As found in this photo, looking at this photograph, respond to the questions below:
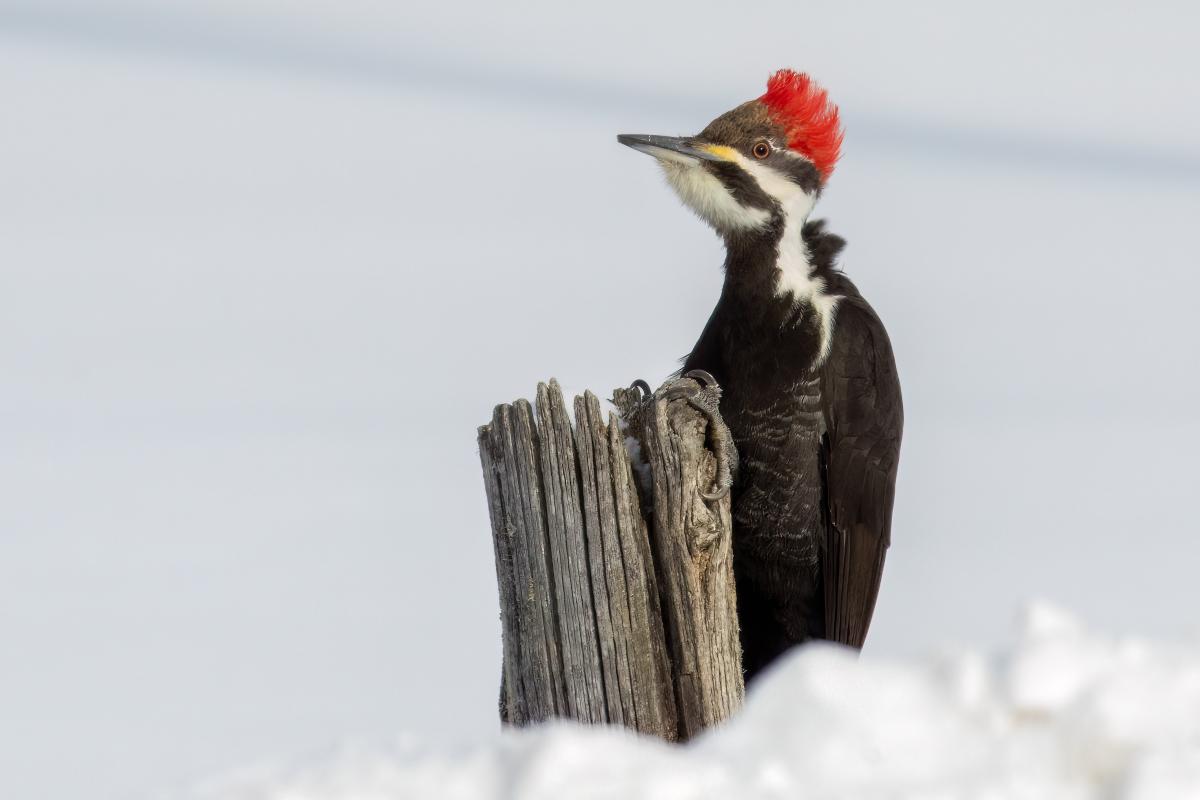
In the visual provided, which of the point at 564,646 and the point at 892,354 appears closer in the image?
the point at 564,646

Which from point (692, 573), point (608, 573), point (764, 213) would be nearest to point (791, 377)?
point (764, 213)

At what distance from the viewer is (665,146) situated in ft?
10.3

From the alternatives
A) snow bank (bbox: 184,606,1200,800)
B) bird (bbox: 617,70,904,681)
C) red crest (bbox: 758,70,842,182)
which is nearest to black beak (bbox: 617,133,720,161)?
bird (bbox: 617,70,904,681)

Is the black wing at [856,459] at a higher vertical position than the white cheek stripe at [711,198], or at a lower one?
lower

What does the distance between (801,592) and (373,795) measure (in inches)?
96.8

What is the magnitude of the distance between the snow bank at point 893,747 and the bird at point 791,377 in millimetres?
2139

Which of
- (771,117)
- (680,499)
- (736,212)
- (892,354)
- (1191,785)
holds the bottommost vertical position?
(1191,785)

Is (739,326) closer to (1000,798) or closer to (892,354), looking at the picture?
(892,354)

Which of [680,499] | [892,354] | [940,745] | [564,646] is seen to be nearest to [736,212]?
[892,354]

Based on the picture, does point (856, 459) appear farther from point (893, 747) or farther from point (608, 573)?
point (893, 747)

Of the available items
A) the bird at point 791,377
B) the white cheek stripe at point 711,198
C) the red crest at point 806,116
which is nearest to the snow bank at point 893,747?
the bird at point 791,377

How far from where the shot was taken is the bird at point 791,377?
10.3ft

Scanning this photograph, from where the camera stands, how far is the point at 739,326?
3174 millimetres

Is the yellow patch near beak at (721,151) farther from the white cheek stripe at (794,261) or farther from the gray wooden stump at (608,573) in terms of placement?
the gray wooden stump at (608,573)
